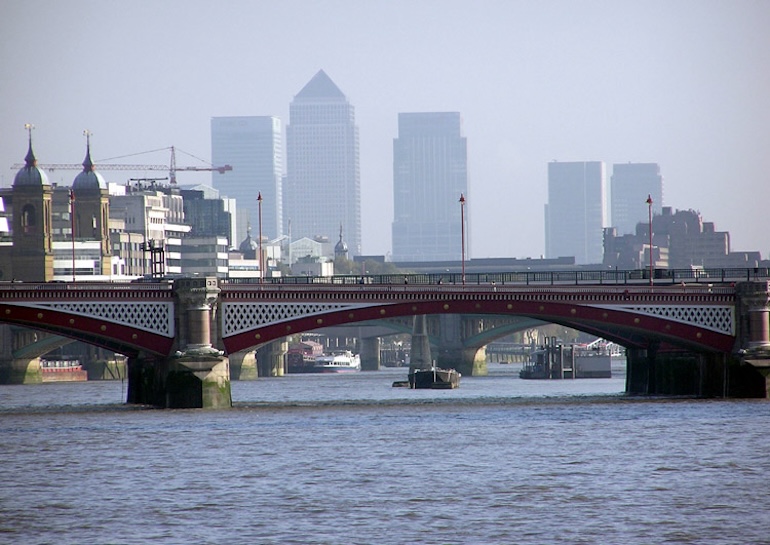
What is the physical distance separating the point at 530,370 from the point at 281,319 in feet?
277

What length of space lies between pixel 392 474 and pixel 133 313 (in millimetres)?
38570

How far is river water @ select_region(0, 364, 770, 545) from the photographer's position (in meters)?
55.6

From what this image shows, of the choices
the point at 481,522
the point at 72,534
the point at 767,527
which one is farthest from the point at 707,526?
the point at 72,534

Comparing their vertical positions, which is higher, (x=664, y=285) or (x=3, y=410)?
(x=664, y=285)

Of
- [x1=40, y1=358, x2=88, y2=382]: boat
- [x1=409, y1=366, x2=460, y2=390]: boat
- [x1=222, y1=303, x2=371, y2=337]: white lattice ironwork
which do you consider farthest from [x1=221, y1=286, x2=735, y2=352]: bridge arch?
[x1=40, y1=358, x2=88, y2=382]: boat

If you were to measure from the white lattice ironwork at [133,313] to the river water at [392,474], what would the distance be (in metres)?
4.87

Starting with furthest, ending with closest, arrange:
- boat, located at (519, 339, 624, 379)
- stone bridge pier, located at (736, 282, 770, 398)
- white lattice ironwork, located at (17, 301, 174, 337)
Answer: boat, located at (519, 339, 624, 379) < stone bridge pier, located at (736, 282, 770, 398) < white lattice ironwork, located at (17, 301, 174, 337)

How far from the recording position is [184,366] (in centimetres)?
10419

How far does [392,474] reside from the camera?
69.8 meters

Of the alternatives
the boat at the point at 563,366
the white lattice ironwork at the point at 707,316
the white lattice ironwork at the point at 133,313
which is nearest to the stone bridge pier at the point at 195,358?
the white lattice ironwork at the point at 133,313

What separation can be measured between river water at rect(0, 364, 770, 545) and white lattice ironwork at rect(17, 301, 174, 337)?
192 inches

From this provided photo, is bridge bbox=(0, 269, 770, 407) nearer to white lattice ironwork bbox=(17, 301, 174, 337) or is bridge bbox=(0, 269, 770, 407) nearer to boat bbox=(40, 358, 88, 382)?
white lattice ironwork bbox=(17, 301, 174, 337)

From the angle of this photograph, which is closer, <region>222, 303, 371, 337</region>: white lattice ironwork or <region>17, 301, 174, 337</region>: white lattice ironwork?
<region>17, 301, 174, 337</region>: white lattice ironwork

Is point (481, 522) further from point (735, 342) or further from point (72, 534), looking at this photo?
point (735, 342)
